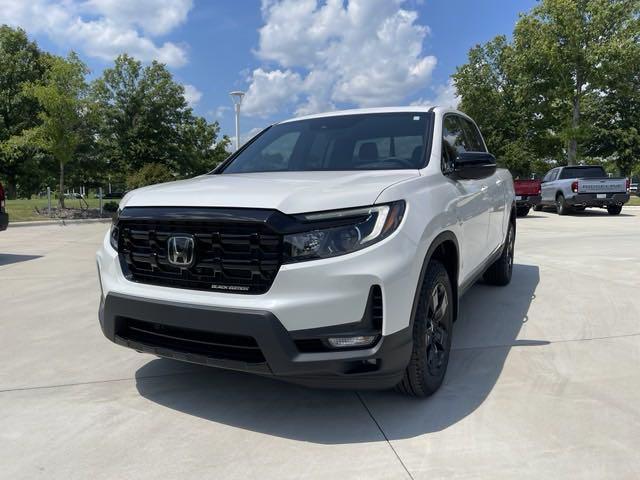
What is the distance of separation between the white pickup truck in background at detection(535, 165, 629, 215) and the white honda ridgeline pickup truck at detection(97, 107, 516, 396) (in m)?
16.0

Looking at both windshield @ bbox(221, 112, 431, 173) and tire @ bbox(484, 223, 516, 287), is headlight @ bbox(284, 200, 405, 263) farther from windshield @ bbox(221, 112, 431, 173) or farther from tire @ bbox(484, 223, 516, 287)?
tire @ bbox(484, 223, 516, 287)

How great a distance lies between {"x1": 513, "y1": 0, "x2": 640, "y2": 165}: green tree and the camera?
81.5ft

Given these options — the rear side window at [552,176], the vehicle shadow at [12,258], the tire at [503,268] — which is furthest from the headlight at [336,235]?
the rear side window at [552,176]

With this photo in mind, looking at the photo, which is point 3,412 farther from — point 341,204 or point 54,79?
point 54,79

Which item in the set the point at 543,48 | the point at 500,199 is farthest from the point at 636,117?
the point at 500,199

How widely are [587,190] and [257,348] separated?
17.4m

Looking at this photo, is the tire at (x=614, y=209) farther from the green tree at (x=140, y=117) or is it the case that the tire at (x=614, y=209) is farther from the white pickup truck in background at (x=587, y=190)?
the green tree at (x=140, y=117)

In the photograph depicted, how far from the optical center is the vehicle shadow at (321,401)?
277 centimetres

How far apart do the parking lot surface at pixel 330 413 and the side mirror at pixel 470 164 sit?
1336 mm

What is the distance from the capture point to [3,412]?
9.84ft

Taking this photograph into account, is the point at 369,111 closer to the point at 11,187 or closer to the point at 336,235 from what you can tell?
the point at 336,235

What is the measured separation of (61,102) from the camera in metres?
17.8

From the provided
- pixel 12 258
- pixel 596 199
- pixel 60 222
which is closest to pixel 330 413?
pixel 12 258

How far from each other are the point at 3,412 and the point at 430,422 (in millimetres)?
2451
